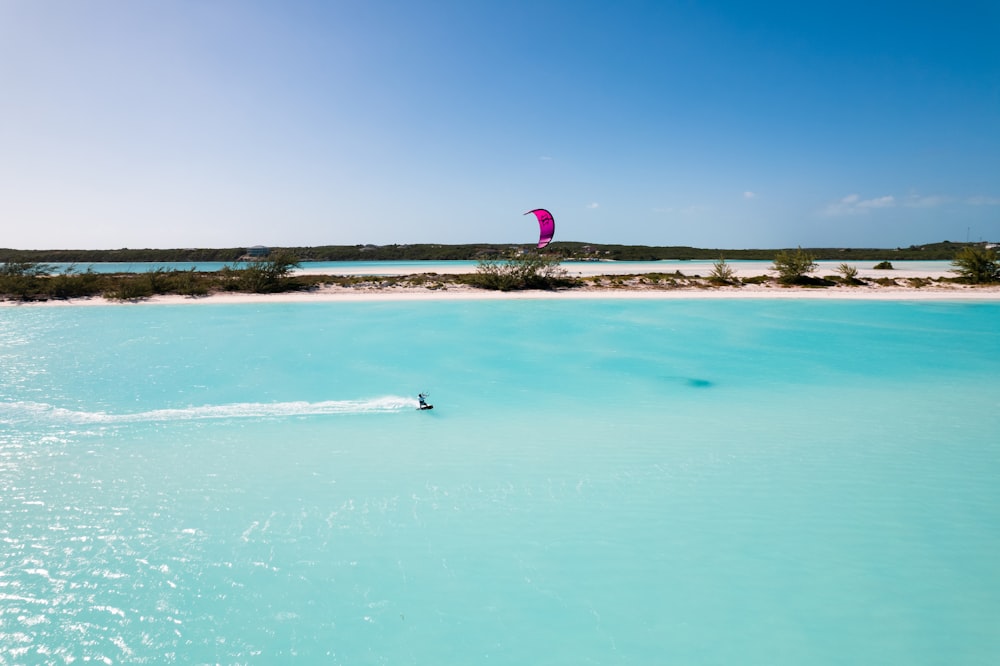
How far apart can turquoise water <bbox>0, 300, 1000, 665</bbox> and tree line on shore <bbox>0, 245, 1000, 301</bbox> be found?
12.6m

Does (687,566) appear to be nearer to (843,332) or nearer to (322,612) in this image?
(322,612)

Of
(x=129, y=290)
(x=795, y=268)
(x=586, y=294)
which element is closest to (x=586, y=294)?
(x=586, y=294)

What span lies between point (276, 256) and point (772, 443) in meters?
20.8

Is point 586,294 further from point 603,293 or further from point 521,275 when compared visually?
point 521,275

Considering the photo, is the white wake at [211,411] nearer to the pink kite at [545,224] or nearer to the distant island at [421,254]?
the pink kite at [545,224]

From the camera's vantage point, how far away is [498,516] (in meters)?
3.94

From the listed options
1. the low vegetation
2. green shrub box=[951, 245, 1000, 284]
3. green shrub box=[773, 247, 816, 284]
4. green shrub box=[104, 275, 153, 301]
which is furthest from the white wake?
green shrub box=[951, 245, 1000, 284]

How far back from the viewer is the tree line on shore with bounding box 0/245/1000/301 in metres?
18.9

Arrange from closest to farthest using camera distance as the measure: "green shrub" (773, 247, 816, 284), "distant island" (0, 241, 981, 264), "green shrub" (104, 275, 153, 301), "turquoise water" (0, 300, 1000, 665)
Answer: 1. "turquoise water" (0, 300, 1000, 665)
2. "green shrub" (104, 275, 153, 301)
3. "green shrub" (773, 247, 816, 284)
4. "distant island" (0, 241, 981, 264)

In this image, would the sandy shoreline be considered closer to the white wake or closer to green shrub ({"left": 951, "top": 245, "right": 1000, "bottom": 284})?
green shrub ({"left": 951, "top": 245, "right": 1000, "bottom": 284})

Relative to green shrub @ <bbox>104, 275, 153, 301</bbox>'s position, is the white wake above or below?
below

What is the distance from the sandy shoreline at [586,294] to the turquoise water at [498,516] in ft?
36.2

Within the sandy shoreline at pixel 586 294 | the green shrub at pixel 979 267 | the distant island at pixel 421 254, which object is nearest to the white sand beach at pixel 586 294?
the sandy shoreline at pixel 586 294

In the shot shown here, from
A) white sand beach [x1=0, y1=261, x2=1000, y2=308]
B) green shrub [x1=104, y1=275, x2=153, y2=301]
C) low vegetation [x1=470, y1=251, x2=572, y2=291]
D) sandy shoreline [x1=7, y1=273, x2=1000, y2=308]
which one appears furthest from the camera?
low vegetation [x1=470, y1=251, x2=572, y2=291]
